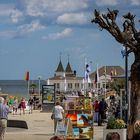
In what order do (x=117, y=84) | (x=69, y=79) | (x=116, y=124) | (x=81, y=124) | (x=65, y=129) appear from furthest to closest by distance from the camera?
(x=69, y=79), (x=117, y=84), (x=81, y=124), (x=65, y=129), (x=116, y=124)

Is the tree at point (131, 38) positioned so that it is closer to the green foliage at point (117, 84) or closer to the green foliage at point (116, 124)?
the green foliage at point (116, 124)

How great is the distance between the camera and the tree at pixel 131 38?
22484 millimetres

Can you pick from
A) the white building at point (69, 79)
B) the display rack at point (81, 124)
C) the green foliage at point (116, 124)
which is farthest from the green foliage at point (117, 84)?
the green foliage at point (116, 124)

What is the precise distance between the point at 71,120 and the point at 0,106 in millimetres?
2762

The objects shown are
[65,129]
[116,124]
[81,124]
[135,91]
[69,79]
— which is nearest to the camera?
[116,124]

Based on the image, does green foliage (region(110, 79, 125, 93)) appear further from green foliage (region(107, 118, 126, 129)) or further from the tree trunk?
green foliage (region(107, 118, 126, 129))

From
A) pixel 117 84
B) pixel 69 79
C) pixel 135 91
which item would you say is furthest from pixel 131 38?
pixel 69 79

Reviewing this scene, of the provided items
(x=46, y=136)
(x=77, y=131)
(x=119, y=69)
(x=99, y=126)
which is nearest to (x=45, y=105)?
(x=99, y=126)

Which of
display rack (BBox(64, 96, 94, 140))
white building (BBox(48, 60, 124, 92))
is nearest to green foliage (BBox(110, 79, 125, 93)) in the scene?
white building (BBox(48, 60, 124, 92))

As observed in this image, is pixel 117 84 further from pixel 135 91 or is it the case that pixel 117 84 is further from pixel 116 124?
pixel 116 124

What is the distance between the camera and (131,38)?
76.7 ft

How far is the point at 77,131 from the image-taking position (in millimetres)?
23906

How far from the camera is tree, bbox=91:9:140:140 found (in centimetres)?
2248

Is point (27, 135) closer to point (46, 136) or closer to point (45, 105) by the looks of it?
point (46, 136)
